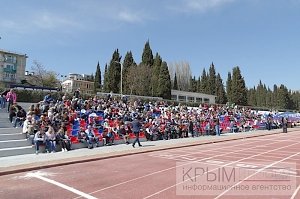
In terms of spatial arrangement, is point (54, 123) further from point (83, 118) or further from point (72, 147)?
point (83, 118)

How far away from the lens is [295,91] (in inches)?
6078

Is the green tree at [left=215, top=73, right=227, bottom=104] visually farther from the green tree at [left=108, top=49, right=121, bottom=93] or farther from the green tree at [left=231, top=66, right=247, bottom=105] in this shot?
the green tree at [left=108, top=49, right=121, bottom=93]

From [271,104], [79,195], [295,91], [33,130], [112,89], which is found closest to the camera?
[79,195]

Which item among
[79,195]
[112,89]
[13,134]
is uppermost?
[112,89]

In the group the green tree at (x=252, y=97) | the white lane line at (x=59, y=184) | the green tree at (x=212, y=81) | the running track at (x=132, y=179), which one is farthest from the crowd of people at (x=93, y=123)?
the green tree at (x=252, y=97)

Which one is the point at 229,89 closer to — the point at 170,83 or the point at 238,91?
the point at 238,91

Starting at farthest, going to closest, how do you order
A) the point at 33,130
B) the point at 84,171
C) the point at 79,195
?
the point at 33,130
the point at 84,171
the point at 79,195

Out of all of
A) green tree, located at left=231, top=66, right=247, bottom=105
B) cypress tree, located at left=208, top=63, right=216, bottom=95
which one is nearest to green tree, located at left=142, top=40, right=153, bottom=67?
green tree, located at left=231, top=66, right=247, bottom=105

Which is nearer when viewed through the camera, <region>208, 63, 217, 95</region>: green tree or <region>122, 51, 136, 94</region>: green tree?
<region>122, 51, 136, 94</region>: green tree

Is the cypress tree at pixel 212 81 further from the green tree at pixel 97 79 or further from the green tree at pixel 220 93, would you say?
the green tree at pixel 97 79

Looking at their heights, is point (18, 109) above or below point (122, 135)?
above

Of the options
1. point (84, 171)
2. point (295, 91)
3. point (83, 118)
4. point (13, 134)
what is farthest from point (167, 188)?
point (295, 91)

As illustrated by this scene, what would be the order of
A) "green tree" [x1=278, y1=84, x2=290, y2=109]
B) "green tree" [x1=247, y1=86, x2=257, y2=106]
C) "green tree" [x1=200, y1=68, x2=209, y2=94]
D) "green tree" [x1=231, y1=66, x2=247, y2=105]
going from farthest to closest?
"green tree" [x1=247, y1=86, x2=257, y2=106] → "green tree" [x1=278, y1=84, x2=290, y2=109] → "green tree" [x1=200, y1=68, x2=209, y2=94] → "green tree" [x1=231, y1=66, x2=247, y2=105]

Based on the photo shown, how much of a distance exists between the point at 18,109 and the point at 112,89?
53.8 m
